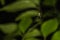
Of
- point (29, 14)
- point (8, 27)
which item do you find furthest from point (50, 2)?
point (8, 27)

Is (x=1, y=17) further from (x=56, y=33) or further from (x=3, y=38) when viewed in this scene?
(x=56, y=33)

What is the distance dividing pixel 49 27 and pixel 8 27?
0.56 ft

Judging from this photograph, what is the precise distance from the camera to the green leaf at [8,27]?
795mm

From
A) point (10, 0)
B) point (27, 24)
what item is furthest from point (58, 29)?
point (10, 0)

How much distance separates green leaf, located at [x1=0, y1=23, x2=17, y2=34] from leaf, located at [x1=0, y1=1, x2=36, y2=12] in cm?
6

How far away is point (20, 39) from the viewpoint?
0.80 meters

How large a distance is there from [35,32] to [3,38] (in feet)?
0.46

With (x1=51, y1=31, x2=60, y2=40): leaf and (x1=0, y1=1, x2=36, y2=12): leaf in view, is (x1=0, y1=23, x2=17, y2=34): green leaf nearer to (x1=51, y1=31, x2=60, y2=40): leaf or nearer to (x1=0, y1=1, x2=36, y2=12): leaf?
(x1=0, y1=1, x2=36, y2=12): leaf

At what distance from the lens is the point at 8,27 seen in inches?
31.4

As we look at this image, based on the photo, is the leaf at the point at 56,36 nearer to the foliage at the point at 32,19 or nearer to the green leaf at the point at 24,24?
the foliage at the point at 32,19

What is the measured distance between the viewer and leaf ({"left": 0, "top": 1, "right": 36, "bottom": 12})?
0.78m

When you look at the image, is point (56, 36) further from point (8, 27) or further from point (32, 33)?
point (8, 27)

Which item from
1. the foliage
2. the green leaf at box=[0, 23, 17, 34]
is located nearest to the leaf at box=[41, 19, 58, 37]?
the foliage

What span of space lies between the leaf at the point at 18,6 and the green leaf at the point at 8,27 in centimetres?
6
